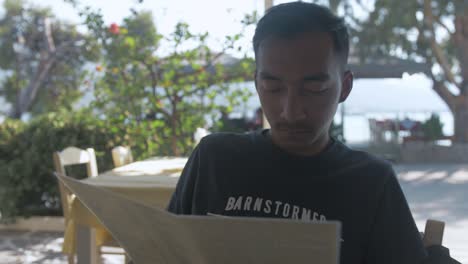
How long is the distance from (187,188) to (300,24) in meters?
0.35

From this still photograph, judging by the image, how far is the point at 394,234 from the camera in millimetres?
859

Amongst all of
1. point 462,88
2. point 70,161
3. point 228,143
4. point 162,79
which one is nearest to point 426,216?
point 162,79

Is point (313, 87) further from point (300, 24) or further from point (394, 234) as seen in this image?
point (394, 234)

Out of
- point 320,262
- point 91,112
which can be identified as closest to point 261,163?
point 320,262

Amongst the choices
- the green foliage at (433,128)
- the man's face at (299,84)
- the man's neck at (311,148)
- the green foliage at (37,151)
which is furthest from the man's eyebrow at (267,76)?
the green foliage at (433,128)

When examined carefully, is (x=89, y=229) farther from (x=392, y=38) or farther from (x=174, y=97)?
(x=392, y=38)

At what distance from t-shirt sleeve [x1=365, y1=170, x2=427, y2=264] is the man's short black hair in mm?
231

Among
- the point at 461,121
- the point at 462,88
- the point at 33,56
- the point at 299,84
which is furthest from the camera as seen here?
the point at 33,56

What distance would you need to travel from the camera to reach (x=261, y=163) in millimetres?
958

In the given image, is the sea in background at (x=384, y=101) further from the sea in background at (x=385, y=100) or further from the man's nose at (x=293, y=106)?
the man's nose at (x=293, y=106)

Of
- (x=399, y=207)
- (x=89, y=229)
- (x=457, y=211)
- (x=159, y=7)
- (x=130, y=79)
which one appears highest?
(x=159, y=7)

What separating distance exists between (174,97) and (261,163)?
3.75 meters

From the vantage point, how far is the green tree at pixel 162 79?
4.60 m

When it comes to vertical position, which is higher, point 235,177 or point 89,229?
point 235,177
